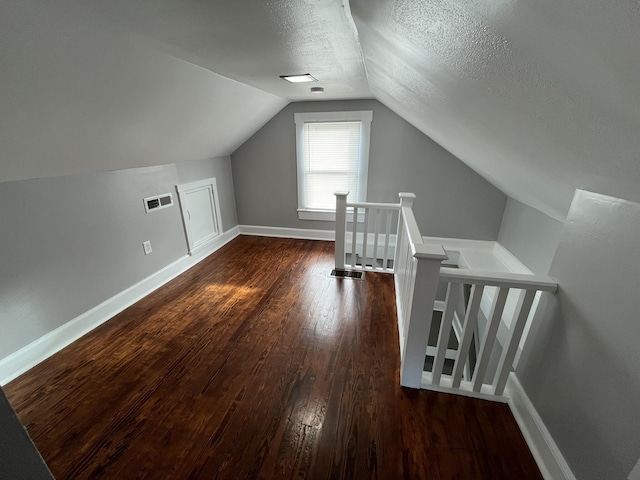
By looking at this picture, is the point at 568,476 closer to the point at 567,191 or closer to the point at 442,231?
the point at 567,191

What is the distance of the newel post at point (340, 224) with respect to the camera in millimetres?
2902

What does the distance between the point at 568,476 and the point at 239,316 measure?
2.16 m

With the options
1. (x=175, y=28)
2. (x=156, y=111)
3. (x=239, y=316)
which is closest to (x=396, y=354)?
(x=239, y=316)

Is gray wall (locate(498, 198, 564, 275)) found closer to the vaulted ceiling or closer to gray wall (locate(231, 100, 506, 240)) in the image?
gray wall (locate(231, 100, 506, 240))

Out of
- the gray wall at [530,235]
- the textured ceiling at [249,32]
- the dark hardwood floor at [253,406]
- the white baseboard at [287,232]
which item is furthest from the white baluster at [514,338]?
the white baseboard at [287,232]

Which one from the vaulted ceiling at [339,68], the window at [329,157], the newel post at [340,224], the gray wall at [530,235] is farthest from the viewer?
the window at [329,157]

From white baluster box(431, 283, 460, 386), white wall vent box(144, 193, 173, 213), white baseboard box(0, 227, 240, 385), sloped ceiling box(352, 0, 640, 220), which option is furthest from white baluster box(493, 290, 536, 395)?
white wall vent box(144, 193, 173, 213)

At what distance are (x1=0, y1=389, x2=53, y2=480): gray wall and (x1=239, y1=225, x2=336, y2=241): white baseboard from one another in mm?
3787

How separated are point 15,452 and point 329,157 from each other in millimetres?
3796

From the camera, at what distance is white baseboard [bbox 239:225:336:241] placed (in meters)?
4.26

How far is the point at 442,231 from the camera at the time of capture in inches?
150

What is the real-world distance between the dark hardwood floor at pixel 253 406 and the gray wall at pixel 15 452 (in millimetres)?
1151

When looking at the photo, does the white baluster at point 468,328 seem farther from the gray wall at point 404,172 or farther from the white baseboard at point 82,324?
the white baseboard at point 82,324

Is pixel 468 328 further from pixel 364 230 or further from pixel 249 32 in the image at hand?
pixel 249 32
